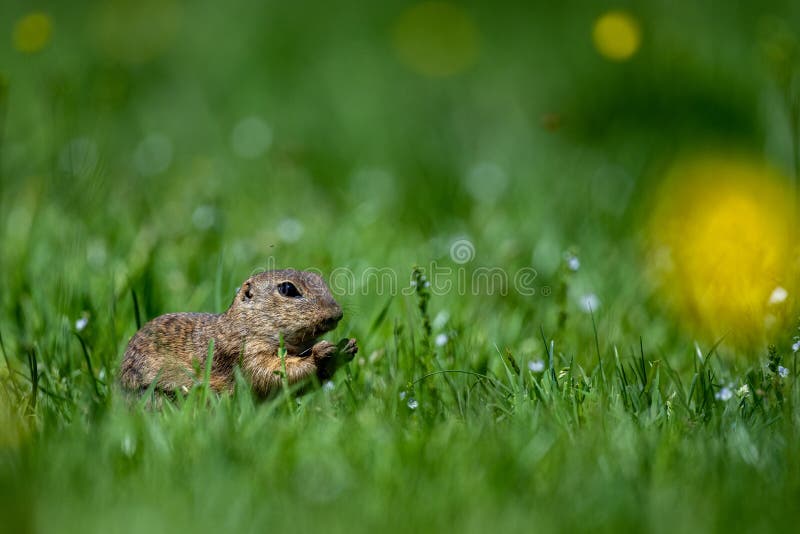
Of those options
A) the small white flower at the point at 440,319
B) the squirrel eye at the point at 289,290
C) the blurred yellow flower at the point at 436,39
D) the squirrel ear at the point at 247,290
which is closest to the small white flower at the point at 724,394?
the small white flower at the point at 440,319

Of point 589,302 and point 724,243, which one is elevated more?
point 724,243

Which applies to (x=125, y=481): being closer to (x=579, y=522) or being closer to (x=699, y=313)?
(x=579, y=522)

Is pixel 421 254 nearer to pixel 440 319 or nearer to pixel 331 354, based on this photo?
pixel 440 319

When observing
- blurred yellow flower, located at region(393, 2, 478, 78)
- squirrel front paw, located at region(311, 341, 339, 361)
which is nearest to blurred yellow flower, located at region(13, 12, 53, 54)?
squirrel front paw, located at region(311, 341, 339, 361)

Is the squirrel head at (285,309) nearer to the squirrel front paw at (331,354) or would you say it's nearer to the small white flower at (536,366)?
the squirrel front paw at (331,354)

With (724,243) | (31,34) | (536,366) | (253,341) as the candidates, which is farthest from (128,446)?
(724,243)

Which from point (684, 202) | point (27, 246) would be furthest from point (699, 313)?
point (27, 246)
